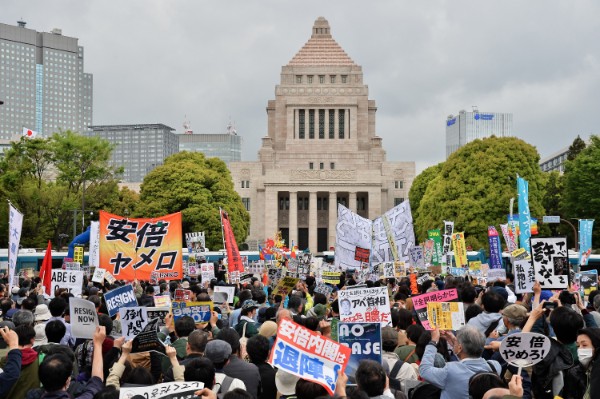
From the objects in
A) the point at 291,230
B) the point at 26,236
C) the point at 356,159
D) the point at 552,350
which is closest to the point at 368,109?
the point at 356,159

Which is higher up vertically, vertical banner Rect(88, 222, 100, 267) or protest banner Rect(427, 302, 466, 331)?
vertical banner Rect(88, 222, 100, 267)

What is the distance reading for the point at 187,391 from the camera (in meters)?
5.46

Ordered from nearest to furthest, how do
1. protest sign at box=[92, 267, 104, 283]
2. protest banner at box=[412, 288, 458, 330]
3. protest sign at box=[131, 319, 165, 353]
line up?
protest sign at box=[131, 319, 165, 353] < protest banner at box=[412, 288, 458, 330] < protest sign at box=[92, 267, 104, 283]

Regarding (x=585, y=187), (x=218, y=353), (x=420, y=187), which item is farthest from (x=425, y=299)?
(x=420, y=187)

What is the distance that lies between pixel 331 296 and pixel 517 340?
375 inches

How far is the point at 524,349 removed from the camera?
664 centimetres

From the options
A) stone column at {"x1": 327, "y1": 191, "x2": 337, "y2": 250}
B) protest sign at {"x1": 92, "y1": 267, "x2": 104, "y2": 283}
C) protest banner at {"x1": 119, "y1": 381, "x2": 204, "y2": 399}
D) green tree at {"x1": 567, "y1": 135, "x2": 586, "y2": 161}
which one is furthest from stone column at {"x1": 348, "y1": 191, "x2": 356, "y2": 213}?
protest banner at {"x1": 119, "y1": 381, "x2": 204, "y2": 399}

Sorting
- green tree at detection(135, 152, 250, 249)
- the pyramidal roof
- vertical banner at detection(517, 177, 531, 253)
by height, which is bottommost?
vertical banner at detection(517, 177, 531, 253)

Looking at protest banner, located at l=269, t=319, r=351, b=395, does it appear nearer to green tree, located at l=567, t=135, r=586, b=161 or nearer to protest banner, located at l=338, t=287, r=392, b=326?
protest banner, located at l=338, t=287, r=392, b=326

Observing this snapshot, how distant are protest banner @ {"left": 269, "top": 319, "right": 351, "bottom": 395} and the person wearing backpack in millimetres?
1065

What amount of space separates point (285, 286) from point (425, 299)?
5517 mm

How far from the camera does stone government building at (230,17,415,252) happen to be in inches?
3447

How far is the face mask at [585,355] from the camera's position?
6877 millimetres

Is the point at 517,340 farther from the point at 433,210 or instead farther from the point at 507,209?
the point at 433,210
